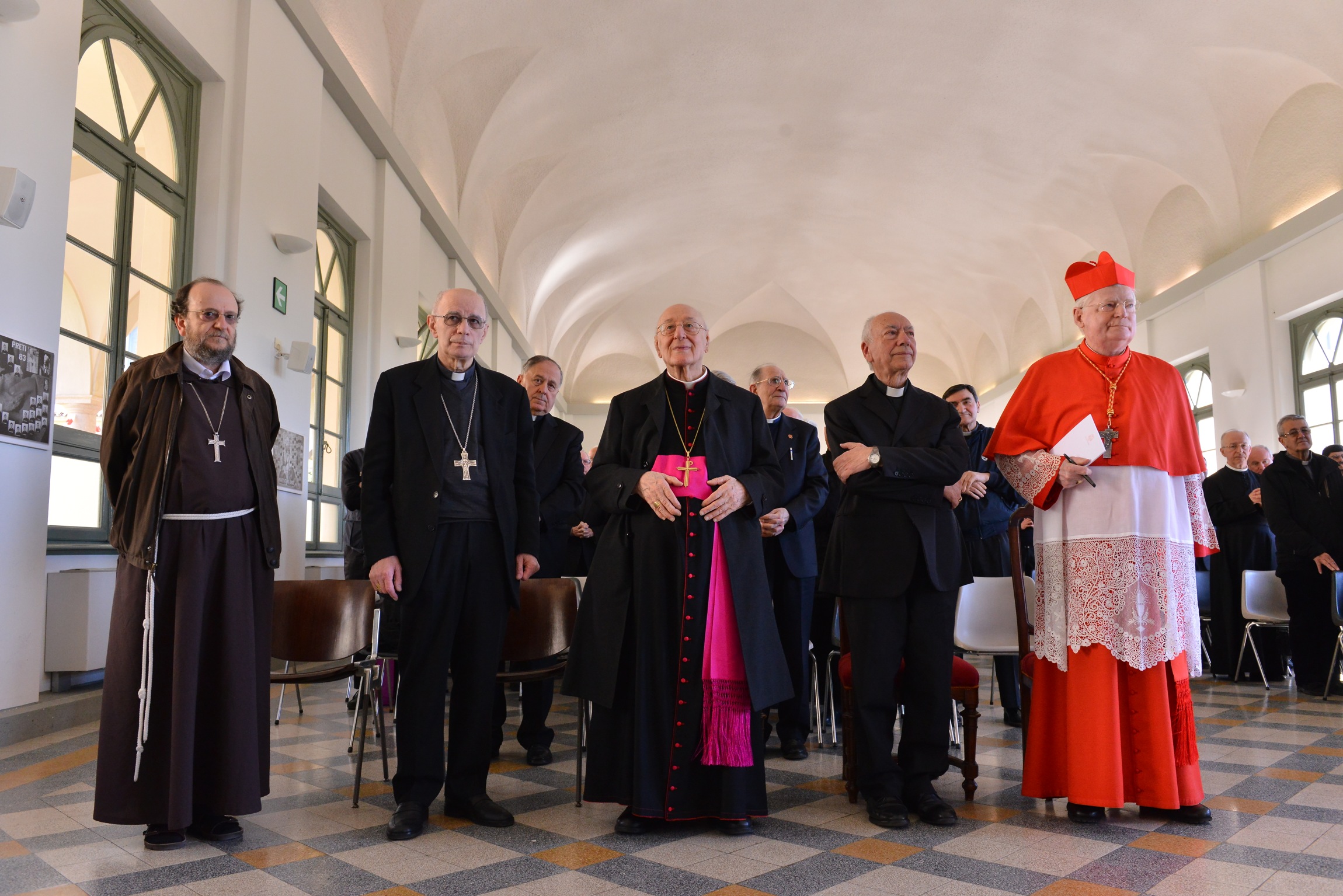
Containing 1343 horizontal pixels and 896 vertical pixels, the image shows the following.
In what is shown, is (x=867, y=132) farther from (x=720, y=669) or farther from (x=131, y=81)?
(x=720, y=669)

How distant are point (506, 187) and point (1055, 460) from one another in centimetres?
1218

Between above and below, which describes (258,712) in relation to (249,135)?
below

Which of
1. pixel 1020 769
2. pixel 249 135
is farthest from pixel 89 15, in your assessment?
pixel 1020 769

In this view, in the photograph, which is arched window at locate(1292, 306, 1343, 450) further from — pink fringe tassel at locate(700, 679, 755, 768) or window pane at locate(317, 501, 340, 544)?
pink fringe tassel at locate(700, 679, 755, 768)

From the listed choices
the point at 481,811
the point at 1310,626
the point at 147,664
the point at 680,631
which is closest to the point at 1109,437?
the point at 680,631

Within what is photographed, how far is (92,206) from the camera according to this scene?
545cm

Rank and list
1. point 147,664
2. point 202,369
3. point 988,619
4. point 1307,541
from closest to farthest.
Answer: point 147,664 → point 202,369 → point 988,619 → point 1307,541

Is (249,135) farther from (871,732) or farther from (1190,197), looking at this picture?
(1190,197)

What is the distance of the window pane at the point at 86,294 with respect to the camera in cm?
518

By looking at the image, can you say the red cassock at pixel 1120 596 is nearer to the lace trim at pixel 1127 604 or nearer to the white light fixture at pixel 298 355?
the lace trim at pixel 1127 604

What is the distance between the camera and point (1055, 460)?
3463 mm

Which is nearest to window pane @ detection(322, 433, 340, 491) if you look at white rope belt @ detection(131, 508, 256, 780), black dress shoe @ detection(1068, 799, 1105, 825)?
white rope belt @ detection(131, 508, 256, 780)

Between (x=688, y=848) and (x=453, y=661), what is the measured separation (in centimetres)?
101

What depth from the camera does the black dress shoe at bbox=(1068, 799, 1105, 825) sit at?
10.8ft
